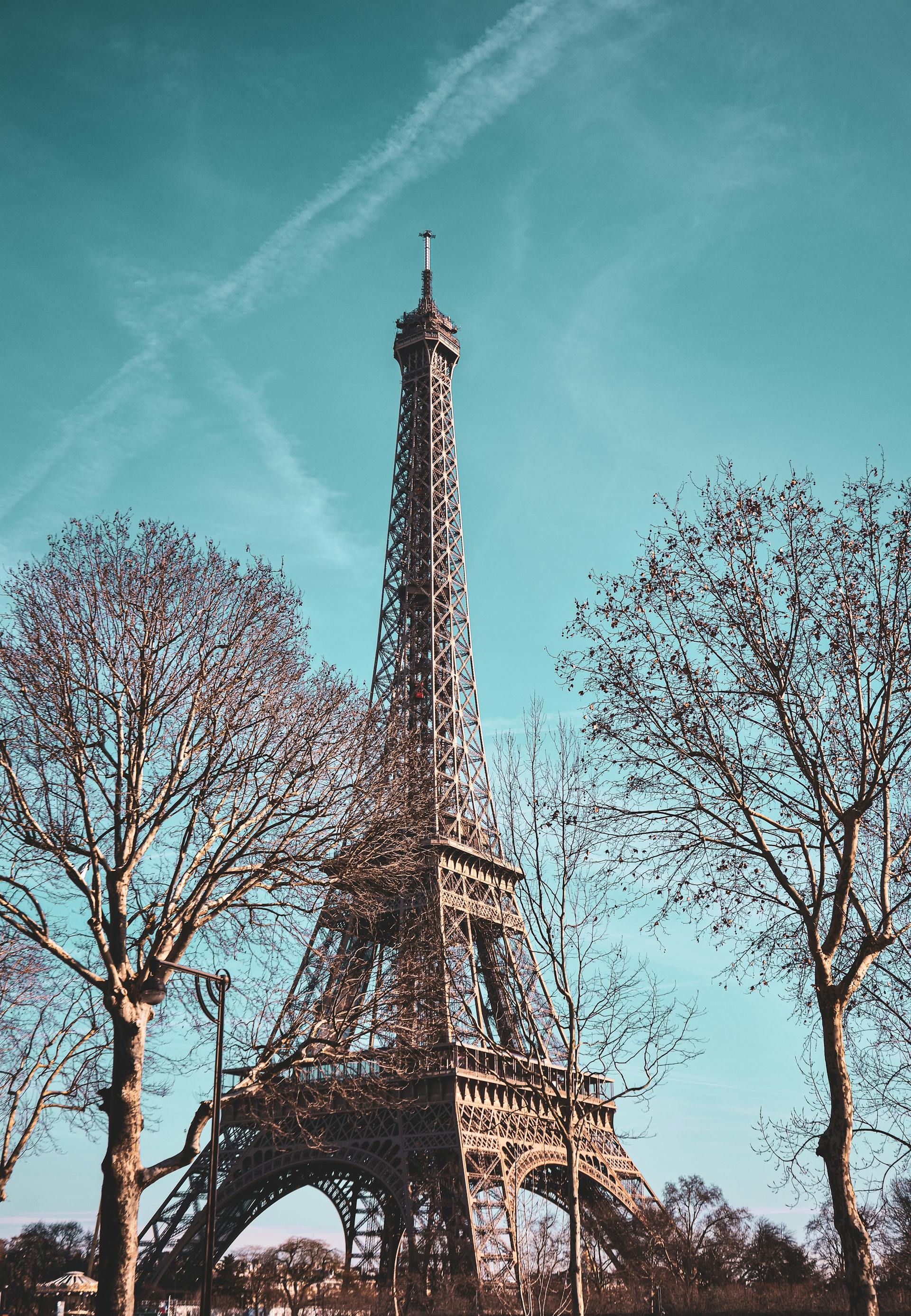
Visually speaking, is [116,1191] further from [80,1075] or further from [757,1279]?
[757,1279]

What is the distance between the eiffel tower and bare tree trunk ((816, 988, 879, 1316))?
17.6 ft

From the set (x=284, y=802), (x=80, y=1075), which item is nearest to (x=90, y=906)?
(x=284, y=802)

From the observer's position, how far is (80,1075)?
20.4m

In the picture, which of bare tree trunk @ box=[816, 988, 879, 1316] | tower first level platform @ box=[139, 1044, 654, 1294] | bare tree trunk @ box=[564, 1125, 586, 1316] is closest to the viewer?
bare tree trunk @ box=[816, 988, 879, 1316]

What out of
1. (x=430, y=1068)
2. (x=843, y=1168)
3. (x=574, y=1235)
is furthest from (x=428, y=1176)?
(x=843, y=1168)

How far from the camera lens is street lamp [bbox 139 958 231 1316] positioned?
13.3m

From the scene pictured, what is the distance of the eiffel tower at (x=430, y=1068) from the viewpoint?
1734cm

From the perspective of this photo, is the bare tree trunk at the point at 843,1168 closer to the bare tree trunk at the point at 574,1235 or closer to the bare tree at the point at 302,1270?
the bare tree trunk at the point at 574,1235

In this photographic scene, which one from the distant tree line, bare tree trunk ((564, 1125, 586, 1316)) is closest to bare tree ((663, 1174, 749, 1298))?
the distant tree line

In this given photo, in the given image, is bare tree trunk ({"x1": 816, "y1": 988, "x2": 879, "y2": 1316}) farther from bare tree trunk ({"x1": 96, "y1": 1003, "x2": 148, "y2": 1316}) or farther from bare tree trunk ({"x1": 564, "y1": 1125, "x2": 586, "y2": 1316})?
bare tree trunk ({"x1": 96, "y1": 1003, "x2": 148, "y2": 1316})

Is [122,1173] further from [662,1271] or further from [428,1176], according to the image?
[662,1271]

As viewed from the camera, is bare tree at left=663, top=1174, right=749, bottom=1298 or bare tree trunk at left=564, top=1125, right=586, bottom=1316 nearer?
bare tree trunk at left=564, top=1125, right=586, bottom=1316

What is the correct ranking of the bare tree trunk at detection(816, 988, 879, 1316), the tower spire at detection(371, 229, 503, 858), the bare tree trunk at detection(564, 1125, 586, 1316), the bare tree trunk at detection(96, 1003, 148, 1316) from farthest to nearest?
the tower spire at detection(371, 229, 503, 858), the bare tree trunk at detection(564, 1125, 586, 1316), the bare tree trunk at detection(96, 1003, 148, 1316), the bare tree trunk at detection(816, 988, 879, 1316)

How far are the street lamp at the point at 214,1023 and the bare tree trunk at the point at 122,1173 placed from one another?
62 cm
